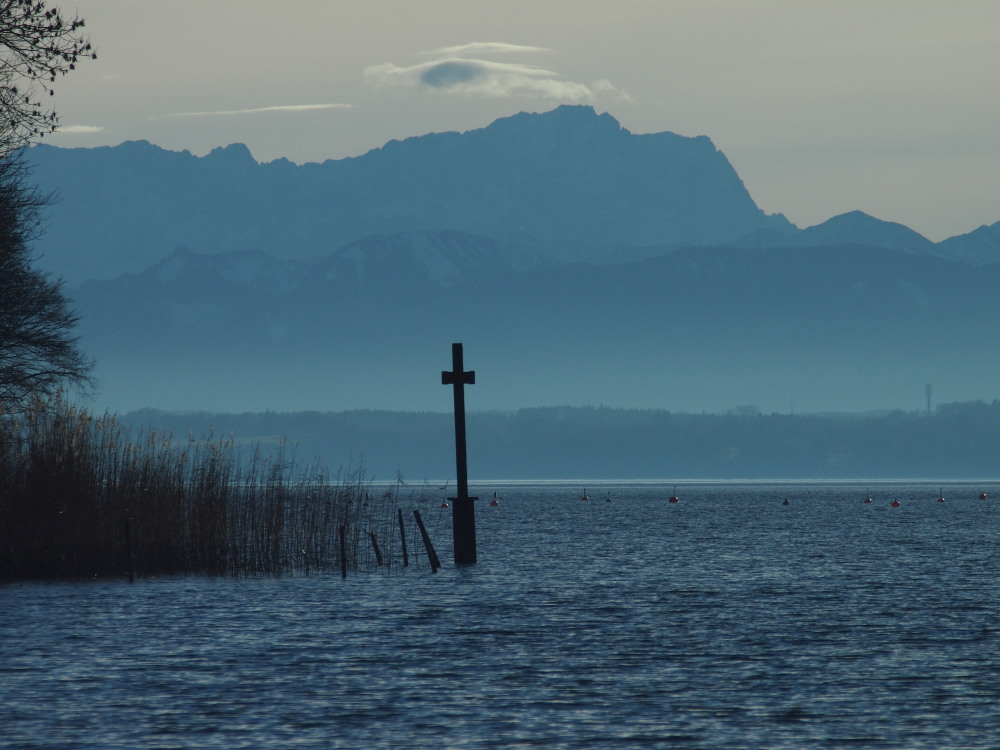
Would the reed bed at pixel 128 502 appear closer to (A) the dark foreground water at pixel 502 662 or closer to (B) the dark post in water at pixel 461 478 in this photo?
(A) the dark foreground water at pixel 502 662

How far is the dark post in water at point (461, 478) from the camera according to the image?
46188 mm

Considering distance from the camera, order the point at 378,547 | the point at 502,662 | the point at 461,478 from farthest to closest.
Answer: the point at 378,547 < the point at 461,478 < the point at 502,662

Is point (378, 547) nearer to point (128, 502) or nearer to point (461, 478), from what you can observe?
point (461, 478)

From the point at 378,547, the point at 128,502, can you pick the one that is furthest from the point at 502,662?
the point at 378,547

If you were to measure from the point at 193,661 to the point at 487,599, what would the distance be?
15.4 meters

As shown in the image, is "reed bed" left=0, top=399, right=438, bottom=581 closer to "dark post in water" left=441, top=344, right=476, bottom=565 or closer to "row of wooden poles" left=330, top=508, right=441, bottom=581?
"row of wooden poles" left=330, top=508, right=441, bottom=581

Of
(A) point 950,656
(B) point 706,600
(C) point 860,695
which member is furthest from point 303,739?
(B) point 706,600

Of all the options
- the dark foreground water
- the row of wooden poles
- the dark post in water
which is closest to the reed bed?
the dark foreground water

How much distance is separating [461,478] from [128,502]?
11.3 m

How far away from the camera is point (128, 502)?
130 feet

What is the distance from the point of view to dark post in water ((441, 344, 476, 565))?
152 ft

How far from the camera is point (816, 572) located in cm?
5838

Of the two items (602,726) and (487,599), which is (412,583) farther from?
(602,726)

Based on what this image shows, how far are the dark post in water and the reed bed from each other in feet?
12.4
